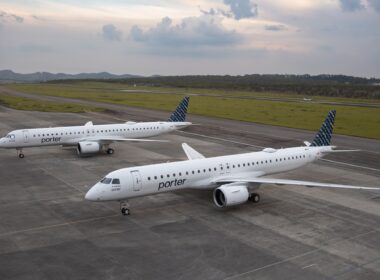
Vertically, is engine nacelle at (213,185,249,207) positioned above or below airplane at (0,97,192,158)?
below

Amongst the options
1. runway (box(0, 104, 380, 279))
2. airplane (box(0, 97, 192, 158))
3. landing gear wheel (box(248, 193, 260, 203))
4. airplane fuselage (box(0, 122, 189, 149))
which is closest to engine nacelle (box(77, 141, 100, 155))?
airplane (box(0, 97, 192, 158))

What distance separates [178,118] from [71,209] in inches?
1096

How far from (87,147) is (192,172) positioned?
18.8 meters

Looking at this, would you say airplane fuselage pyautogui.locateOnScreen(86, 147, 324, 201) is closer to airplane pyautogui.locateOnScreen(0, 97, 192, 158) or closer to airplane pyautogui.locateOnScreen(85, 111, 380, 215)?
airplane pyautogui.locateOnScreen(85, 111, 380, 215)

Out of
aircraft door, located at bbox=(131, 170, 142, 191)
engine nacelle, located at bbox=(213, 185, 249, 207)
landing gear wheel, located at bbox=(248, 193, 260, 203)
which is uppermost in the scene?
aircraft door, located at bbox=(131, 170, 142, 191)

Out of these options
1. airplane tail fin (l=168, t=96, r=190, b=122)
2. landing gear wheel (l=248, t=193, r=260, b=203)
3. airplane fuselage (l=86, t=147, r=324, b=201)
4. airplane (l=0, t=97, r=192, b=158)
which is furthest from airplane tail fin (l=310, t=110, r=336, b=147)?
airplane tail fin (l=168, t=96, r=190, b=122)

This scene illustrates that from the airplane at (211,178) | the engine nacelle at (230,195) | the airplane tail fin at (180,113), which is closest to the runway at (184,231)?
the engine nacelle at (230,195)

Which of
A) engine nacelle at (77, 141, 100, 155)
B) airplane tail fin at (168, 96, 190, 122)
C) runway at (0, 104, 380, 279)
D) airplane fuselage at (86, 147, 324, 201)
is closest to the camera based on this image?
runway at (0, 104, 380, 279)

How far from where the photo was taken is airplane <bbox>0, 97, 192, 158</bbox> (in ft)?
139

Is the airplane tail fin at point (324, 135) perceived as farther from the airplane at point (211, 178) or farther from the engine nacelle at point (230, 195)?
the engine nacelle at point (230, 195)

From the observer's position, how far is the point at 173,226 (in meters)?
23.9

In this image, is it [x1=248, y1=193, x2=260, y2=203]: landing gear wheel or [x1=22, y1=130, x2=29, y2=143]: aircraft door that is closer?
[x1=248, y1=193, x2=260, y2=203]: landing gear wheel

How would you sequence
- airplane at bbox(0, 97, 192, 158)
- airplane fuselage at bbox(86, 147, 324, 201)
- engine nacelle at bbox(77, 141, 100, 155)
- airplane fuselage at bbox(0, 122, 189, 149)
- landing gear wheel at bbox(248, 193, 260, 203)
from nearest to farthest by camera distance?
airplane fuselage at bbox(86, 147, 324, 201) < landing gear wheel at bbox(248, 193, 260, 203) < airplane fuselage at bbox(0, 122, 189, 149) < airplane at bbox(0, 97, 192, 158) < engine nacelle at bbox(77, 141, 100, 155)

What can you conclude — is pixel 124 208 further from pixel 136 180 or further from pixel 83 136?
pixel 83 136
